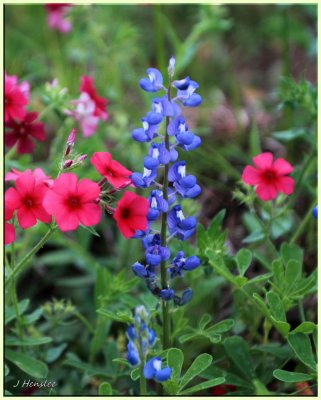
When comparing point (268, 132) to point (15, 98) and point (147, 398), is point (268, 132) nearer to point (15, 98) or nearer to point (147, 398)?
point (15, 98)

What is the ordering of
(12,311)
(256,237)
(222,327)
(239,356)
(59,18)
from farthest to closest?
(59,18) < (256,237) < (12,311) < (239,356) < (222,327)

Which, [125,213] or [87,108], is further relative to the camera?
[87,108]

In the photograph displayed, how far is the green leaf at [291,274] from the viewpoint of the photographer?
2125mm

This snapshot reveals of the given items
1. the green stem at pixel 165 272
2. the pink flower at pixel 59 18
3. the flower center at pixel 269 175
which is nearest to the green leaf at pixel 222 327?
the green stem at pixel 165 272

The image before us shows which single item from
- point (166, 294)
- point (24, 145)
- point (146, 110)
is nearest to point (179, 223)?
point (166, 294)

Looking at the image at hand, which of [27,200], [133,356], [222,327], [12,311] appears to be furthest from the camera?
[12,311]

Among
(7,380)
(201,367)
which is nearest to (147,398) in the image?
(201,367)

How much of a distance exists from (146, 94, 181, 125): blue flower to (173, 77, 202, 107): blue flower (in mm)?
58

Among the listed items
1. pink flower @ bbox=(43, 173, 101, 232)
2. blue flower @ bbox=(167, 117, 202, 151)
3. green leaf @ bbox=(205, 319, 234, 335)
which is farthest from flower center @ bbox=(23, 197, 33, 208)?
green leaf @ bbox=(205, 319, 234, 335)

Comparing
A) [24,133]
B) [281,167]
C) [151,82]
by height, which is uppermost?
[151,82]

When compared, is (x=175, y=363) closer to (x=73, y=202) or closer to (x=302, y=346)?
(x=302, y=346)

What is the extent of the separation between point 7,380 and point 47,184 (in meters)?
0.72

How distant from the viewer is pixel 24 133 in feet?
8.38

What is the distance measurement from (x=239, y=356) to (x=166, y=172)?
0.71 m
